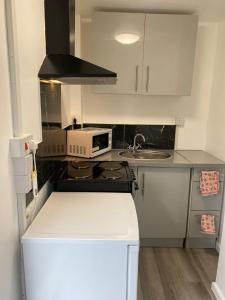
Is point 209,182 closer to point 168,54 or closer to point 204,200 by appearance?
point 204,200

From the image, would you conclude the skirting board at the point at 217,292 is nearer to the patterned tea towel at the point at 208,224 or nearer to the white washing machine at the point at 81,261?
the patterned tea towel at the point at 208,224

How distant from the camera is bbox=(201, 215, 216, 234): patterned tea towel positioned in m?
2.38

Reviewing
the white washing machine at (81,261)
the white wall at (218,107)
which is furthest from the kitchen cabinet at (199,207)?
the white washing machine at (81,261)

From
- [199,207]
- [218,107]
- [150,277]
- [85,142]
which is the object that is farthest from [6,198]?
[218,107]

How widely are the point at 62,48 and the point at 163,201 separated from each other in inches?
63.7

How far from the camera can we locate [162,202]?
2400 mm

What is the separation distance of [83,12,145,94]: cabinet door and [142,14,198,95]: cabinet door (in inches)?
3.1

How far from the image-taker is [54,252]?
3.85 feet

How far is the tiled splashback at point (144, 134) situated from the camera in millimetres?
2861

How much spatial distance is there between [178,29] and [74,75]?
4.75 feet

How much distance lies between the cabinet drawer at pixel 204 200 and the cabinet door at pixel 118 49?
3.77ft

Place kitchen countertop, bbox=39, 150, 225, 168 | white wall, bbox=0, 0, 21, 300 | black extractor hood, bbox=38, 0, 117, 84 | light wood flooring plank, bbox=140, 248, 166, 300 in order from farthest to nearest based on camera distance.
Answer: kitchen countertop, bbox=39, 150, 225, 168
light wood flooring plank, bbox=140, 248, 166, 300
black extractor hood, bbox=38, 0, 117, 84
white wall, bbox=0, 0, 21, 300

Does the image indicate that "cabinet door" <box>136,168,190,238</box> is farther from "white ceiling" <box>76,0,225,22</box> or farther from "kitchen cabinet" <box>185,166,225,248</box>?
"white ceiling" <box>76,0,225,22</box>

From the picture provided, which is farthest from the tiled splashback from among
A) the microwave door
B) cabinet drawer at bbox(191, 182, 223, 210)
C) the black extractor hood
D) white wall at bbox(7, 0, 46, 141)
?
white wall at bbox(7, 0, 46, 141)
